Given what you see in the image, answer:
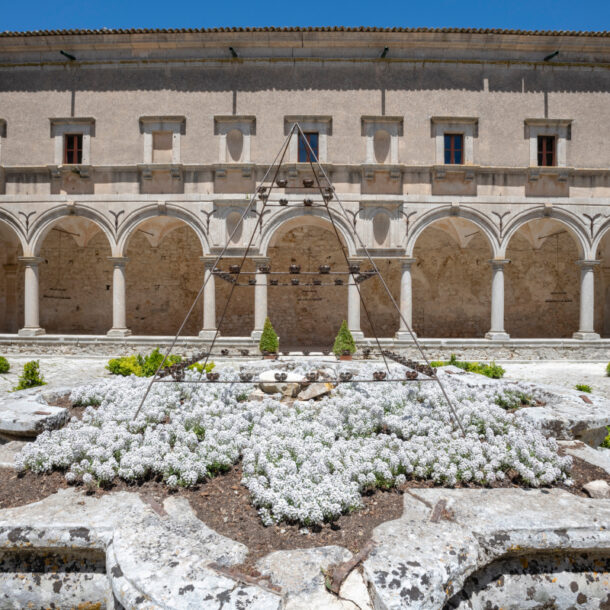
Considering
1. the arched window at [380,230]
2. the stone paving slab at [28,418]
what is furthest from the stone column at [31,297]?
the arched window at [380,230]

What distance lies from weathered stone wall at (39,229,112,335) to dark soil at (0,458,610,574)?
14615 millimetres

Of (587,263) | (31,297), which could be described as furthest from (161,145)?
(587,263)

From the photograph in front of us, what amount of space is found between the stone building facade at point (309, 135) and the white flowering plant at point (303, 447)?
325 inches

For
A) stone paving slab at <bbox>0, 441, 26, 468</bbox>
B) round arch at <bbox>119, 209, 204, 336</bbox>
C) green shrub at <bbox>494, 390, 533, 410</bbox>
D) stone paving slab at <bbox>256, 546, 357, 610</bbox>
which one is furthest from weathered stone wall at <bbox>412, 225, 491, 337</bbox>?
stone paving slab at <bbox>256, 546, 357, 610</bbox>

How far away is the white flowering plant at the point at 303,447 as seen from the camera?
290 cm

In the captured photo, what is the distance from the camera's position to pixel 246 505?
2.78 meters

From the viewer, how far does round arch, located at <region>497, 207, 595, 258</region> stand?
12.8m

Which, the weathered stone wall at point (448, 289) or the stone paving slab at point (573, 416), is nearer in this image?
the stone paving slab at point (573, 416)

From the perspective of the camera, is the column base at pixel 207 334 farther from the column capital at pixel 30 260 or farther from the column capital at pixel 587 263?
the column capital at pixel 587 263

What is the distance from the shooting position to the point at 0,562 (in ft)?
7.87

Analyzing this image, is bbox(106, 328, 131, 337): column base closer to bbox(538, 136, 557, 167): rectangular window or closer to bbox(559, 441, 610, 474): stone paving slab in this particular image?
bbox(559, 441, 610, 474): stone paving slab

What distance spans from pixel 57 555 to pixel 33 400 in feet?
9.90

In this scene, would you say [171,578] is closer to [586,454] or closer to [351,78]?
[586,454]

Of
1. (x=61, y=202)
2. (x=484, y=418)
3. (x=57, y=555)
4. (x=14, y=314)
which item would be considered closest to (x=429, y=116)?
(x=484, y=418)
